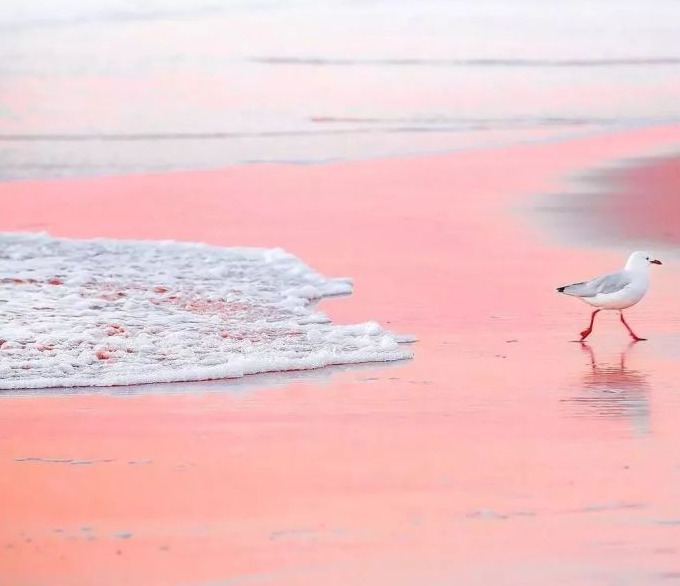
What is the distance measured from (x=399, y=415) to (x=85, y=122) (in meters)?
17.5

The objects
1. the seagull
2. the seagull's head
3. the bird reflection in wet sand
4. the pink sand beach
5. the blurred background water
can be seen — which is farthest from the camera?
the blurred background water

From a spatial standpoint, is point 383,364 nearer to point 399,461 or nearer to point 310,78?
point 399,461

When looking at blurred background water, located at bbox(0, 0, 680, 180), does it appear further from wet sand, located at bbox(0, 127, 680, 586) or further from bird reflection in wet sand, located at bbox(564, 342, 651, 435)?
bird reflection in wet sand, located at bbox(564, 342, 651, 435)

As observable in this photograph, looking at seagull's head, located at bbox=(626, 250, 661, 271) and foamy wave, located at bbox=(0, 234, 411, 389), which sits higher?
seagull's head, located at bbox=(626, 250, 661, 271)

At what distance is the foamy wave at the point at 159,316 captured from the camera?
25.7 feet

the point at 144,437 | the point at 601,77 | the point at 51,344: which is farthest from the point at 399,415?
the point at 601,77

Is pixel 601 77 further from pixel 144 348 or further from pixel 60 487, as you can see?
pixel 60 487

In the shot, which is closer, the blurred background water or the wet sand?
the wet sand

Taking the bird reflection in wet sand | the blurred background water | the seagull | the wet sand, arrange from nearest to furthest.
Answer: the wet sand
the bird reflection in wet sand
the seagull
the blurred background water

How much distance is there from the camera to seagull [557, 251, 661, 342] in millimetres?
8922

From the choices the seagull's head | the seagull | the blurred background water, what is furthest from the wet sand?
the blurred background water

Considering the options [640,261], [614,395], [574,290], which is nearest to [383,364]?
[614,395]

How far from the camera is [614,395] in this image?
726 cm

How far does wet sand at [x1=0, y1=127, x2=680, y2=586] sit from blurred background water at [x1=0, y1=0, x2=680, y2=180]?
9644mm
